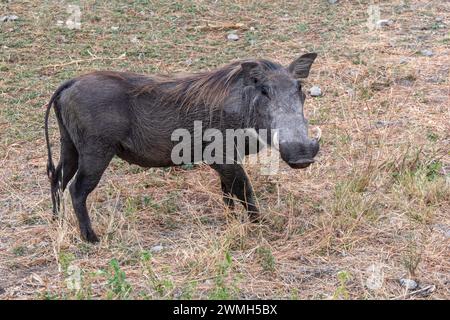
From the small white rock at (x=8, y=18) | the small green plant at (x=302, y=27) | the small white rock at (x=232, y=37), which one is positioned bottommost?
the small white rock at (x=232, y=37)

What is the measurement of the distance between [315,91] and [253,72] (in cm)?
222

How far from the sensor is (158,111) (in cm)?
435

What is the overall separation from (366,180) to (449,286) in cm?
118

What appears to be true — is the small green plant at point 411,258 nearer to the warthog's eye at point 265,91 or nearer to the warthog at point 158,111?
the warthog at point 158,111

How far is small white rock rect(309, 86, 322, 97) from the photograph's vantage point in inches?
248

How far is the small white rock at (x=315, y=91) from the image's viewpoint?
630 cm

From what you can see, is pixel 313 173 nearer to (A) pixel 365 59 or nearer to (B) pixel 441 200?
(B) pixel 441 200

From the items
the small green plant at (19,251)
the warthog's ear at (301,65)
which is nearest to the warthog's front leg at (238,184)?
the warthog's ear at (301,65)

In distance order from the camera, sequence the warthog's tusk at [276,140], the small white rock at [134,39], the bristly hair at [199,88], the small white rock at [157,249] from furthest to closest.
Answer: the small white rock at [134,39] → the bristly hair at [199,88] → the small white rock at [157,249] → the warthog's tusk at [276,140]

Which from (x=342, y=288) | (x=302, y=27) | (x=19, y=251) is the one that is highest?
(x=302, y=27)

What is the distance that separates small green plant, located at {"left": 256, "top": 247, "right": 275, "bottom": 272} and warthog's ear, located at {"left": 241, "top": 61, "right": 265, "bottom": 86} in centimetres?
92

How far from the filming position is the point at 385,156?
4.93m

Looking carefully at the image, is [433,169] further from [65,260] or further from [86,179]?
[65,260]

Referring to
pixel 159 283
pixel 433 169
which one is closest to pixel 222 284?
pixel 159 283
